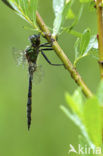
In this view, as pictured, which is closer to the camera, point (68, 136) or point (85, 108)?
point (85, 108)

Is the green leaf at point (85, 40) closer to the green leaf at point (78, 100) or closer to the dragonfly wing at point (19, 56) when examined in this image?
the green leaf at point (78, 100)

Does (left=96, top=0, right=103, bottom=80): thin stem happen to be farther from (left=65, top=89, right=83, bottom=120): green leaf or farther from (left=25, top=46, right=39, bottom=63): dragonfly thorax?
(left=25, top=46, right=39, bottom=63): dragonfly thorax

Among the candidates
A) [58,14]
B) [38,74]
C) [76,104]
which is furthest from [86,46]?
[38,74]

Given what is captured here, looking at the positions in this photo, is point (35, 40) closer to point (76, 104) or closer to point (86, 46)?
point (86, 46)

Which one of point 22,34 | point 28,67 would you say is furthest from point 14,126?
point 28,67

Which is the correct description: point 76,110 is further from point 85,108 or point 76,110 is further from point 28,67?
point 28,67

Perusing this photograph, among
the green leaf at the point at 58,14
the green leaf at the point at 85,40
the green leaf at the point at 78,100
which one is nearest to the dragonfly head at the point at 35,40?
the green leaf at the point at 58,14
